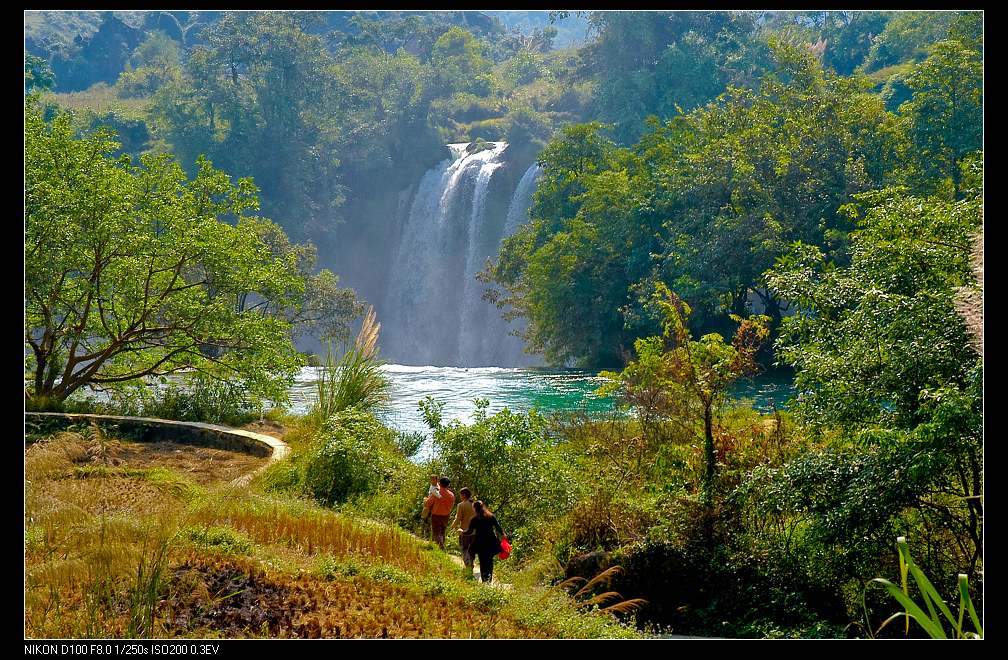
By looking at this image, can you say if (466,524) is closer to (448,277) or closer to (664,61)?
(448,277)

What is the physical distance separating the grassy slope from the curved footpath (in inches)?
259

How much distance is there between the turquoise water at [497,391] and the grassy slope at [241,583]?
38.1 ft

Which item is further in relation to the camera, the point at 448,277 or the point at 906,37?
the point at 448,277

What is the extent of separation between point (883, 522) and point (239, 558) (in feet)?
20.6

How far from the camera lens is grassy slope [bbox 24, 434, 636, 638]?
22.2 ft

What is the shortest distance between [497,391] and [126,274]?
42.7 ft

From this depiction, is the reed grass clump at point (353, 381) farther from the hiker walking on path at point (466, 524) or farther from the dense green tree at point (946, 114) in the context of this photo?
the dense green tree at point (946, 114)

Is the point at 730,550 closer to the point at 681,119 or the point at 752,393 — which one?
the point at 752,393

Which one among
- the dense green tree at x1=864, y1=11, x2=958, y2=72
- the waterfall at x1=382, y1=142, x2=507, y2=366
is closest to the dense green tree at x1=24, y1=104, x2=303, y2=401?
the waterfall at x1=382, y1=142, x2=507, y2=366

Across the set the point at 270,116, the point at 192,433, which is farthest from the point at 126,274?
the point at 270,116

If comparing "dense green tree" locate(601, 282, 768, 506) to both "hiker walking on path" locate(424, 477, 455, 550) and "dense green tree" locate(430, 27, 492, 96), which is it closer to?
"hiker walking on path" locate(424, 477, 455, 550)

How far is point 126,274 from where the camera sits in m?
19.0

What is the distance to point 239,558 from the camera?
8.22 meters
